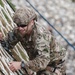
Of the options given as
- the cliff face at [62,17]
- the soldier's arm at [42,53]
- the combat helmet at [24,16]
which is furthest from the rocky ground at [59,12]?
the combat helmet at [24,16]

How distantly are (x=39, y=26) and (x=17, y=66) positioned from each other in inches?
28.0

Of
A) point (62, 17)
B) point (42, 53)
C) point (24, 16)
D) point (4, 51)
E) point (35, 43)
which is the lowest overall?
point (62, 17)

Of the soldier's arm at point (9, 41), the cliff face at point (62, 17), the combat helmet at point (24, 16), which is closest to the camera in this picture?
the combat helmet at point (24, 16)

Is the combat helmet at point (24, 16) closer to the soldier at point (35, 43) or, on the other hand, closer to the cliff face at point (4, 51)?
the soldier at point (35, 43)

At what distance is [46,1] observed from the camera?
1922 centimetres

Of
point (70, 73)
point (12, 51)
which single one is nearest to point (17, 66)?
point (12, 51)

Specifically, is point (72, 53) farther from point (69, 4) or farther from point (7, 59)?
point (7, 59)

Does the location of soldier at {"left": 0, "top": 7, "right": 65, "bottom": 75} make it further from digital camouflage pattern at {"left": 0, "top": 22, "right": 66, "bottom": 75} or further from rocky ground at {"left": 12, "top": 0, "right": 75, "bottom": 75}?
rocky ground at {"left": 12, "top": 0, "right": 75, "bottom": 75}

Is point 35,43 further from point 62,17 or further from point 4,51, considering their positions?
point 62,17

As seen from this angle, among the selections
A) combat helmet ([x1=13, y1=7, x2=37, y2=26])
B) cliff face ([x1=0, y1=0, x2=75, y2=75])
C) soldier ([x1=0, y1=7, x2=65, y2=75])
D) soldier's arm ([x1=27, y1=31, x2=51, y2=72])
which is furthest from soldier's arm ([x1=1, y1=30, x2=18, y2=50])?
cliff face ([x1=0, y1=0, x2=75, y2=75])

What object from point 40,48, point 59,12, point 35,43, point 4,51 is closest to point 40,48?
point 40,48

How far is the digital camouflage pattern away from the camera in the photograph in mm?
7660

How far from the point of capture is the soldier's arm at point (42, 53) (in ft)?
25.1

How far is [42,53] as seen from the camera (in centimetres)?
772
